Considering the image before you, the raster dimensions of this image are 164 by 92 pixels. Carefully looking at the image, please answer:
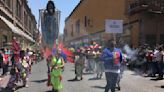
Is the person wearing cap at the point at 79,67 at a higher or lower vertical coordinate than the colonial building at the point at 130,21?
lower

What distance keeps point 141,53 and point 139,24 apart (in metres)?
9.42

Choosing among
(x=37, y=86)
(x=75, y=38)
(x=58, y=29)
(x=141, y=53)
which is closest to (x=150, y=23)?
(x=141, y=53)

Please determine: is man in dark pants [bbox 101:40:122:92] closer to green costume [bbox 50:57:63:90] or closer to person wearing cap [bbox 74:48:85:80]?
green costume [bbox 50:57:63:90]

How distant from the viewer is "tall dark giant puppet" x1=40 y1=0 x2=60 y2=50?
1834cm

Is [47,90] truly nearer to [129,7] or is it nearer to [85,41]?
[129,7]

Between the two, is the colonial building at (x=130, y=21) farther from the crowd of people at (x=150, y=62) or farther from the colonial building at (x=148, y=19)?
the crowd of people at (x=150, y=62)

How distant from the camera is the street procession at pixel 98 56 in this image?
1479cm

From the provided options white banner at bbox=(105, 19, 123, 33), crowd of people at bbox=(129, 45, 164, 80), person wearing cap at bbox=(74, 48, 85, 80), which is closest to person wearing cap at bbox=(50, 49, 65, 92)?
person wearing cap at bbox=(74, 48, 85, 80)

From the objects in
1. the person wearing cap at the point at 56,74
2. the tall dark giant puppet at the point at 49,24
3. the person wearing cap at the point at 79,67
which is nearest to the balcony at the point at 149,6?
the person wearing cap at the point at 79,67

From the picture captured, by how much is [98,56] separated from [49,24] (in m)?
4.97

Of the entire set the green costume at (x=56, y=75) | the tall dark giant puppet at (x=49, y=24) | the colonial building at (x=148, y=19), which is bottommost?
the green costume at (x=56, y=75)

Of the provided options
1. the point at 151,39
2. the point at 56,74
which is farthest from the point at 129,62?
the point at 56,74

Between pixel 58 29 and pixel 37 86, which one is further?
pixel 58 29

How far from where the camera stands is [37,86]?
54.2 ft
